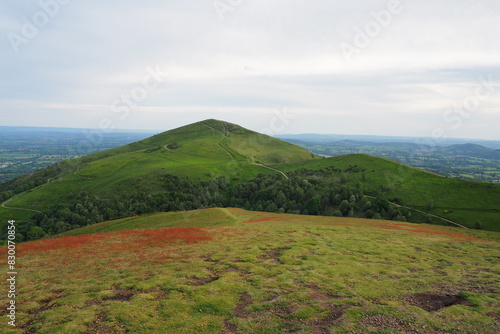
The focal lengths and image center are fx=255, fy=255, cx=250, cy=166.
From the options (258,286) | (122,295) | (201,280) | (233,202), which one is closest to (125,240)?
(122,295)

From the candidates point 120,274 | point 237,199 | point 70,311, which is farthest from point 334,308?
point 237,199

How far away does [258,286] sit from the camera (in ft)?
78.8

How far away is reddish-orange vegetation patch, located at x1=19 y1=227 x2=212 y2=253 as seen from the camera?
41.0m

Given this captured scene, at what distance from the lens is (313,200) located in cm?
11331

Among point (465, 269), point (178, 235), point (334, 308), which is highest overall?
point (334, 308)

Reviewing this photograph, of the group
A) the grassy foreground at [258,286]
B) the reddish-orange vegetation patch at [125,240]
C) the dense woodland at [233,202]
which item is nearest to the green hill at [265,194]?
the dense woodland at [233,202]

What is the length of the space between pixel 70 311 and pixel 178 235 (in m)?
28.2

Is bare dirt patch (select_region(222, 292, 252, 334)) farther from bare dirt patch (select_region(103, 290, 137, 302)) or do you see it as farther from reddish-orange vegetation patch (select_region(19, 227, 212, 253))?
reddish-orange vegetation patch (select_region(19, 227, 212, 253))

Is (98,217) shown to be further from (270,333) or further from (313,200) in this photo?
(270,333)

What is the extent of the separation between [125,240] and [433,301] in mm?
44069

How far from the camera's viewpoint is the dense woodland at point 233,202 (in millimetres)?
111750

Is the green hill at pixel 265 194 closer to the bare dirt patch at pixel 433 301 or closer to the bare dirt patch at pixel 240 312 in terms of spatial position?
the bare dirt patch at pixel 433 301

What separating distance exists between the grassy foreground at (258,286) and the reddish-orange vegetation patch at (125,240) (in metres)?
0.48

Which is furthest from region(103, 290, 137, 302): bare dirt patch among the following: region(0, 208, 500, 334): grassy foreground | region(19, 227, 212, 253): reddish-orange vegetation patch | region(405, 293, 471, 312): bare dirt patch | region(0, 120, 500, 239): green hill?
region(0, 120, 500, 239): green hill
